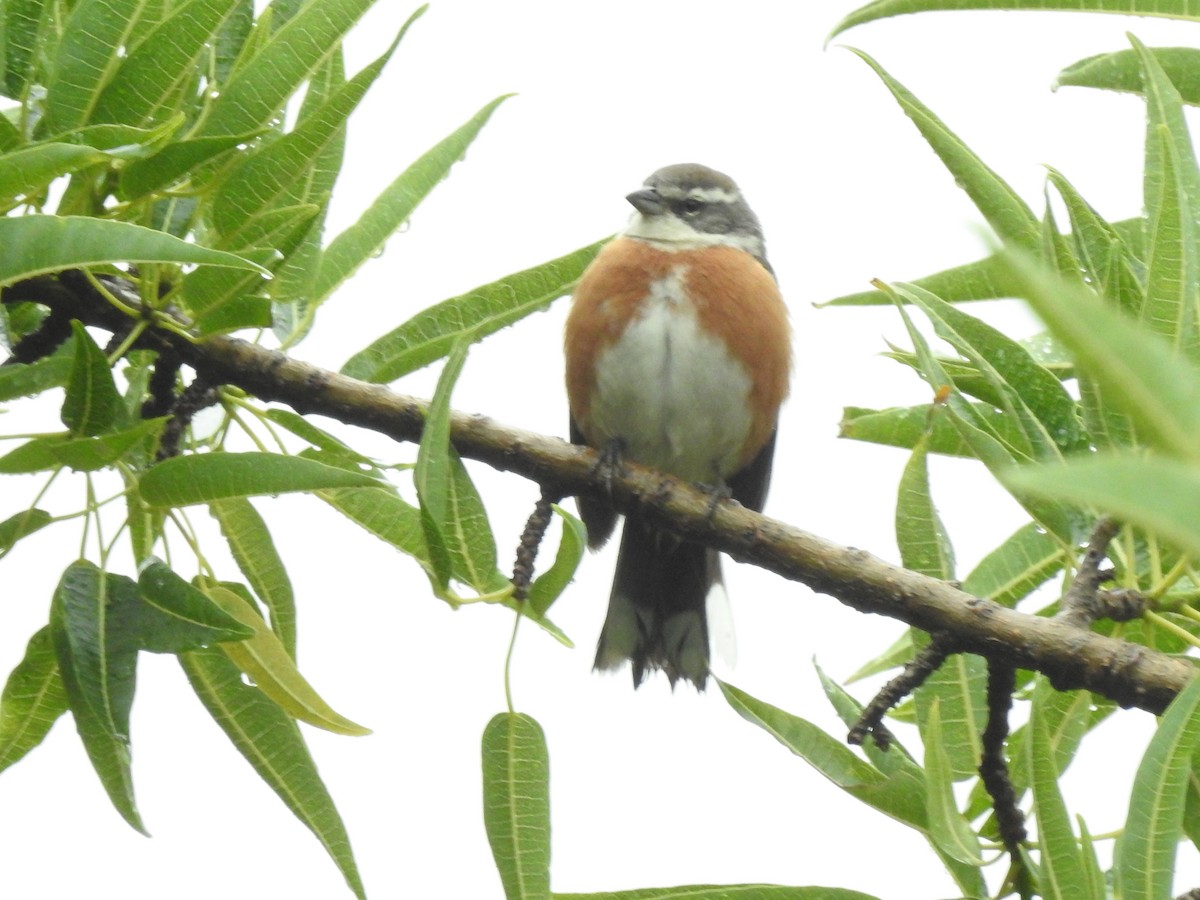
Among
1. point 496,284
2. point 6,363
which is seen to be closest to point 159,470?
point 6,363

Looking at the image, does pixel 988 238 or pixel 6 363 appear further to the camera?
pixel 6 363

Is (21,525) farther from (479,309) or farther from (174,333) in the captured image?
(479,309)

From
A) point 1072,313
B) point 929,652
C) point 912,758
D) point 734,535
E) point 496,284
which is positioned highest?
point 496,284

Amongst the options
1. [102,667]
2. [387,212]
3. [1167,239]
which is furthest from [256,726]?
[1167,239]

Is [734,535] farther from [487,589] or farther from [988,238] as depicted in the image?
[988,238]

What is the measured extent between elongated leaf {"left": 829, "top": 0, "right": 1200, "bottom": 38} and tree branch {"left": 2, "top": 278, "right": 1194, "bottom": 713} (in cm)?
111

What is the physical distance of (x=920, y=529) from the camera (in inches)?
121

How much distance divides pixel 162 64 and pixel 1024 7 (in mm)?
1825

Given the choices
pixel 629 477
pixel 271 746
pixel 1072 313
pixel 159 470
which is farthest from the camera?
pixel 629 477

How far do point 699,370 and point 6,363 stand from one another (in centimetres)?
283

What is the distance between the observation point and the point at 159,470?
2.78 metres

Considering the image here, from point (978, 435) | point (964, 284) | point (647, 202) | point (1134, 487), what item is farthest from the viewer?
point (647, 202)

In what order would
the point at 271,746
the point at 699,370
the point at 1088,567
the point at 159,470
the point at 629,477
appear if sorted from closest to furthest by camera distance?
the point at 159,470 < the point at 1088,567 < the point at 271,746 < the point at 629,477 < the point at 699,370

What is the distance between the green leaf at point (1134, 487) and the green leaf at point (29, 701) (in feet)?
8.62
